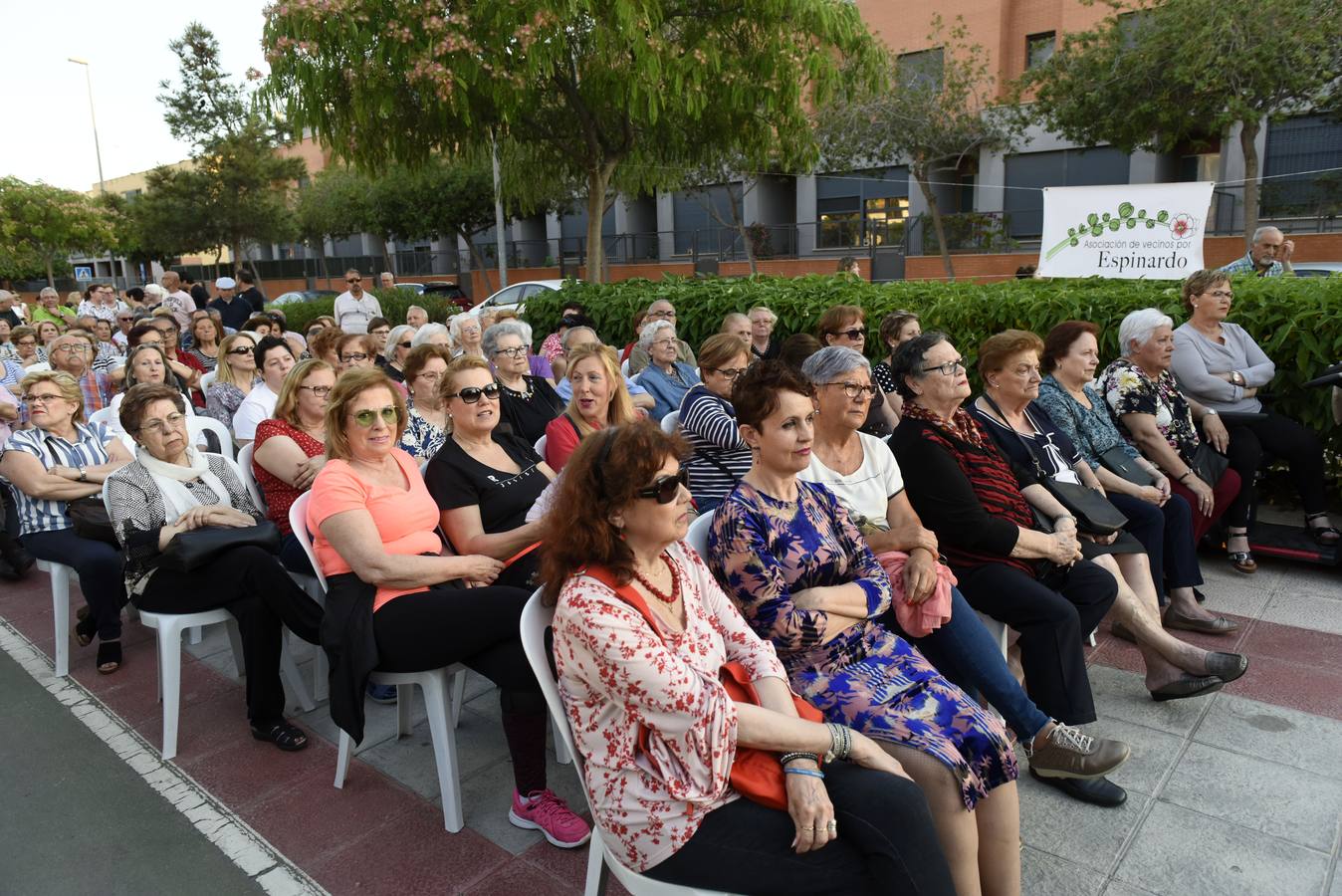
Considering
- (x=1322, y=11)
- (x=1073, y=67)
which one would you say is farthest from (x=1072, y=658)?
(x=1073, y=67)

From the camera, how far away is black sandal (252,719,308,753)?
343cm

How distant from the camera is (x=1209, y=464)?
479 centimetres

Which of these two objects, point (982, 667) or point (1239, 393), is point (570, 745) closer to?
point (982, 667)

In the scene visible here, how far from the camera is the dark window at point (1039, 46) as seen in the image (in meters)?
23.7

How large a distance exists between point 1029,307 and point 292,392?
4502mm

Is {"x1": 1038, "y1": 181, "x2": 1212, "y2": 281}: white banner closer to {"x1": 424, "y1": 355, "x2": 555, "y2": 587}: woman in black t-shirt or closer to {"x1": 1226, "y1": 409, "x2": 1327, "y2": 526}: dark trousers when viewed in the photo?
{"x1": 1226, "y1": 409, "x2": 1327, "y2": 526}: dark trousers

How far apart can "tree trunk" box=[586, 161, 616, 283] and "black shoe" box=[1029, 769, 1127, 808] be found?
8.72 metres

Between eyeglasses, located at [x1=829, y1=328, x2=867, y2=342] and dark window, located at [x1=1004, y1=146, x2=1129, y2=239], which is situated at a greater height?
dark window, located at [x1=1004, y1=146, x2=1129, y2=239]

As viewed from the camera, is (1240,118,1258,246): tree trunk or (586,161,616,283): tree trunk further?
(1240,118,1258,246): tree trunk

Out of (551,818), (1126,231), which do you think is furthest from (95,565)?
(1126,231)

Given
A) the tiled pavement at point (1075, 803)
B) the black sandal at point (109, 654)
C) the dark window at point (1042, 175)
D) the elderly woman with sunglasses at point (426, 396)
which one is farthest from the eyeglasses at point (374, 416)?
the dark window at point (1042, 175)

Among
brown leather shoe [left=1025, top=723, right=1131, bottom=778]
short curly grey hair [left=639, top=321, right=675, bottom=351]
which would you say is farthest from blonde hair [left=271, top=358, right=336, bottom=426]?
brown leather shoe [left=1025, top=723, right=1131, bottom=778]

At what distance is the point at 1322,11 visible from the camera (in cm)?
1473

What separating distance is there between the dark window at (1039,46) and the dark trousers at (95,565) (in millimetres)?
25054
